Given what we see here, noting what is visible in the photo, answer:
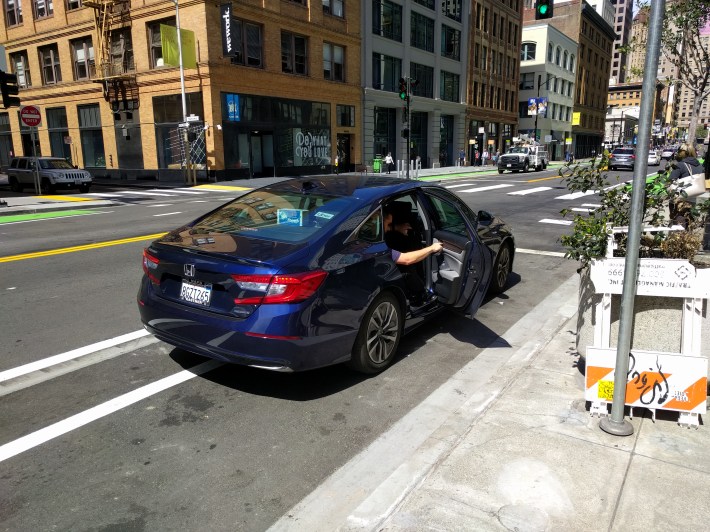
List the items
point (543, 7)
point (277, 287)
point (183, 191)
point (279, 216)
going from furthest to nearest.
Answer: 1. point (183, 191)
2. point (543, 7)
3. point (279, 216)
4. point (277, 287)

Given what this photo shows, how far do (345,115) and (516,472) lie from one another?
3704 cm

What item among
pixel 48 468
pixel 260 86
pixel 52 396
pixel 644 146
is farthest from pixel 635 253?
pixel 260 86

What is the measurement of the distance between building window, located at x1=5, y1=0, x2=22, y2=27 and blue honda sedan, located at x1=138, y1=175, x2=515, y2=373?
4358cm

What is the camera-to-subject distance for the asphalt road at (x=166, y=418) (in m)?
2.88

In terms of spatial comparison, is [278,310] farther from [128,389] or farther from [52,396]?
[52,396]


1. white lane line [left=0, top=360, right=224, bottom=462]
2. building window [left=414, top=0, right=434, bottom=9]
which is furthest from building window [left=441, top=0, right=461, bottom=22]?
white lane line [left=0, top=360, right=224, bottom=462]

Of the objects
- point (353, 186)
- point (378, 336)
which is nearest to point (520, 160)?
point (353, 186)

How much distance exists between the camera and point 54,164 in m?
24.1

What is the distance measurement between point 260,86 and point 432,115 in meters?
21.1

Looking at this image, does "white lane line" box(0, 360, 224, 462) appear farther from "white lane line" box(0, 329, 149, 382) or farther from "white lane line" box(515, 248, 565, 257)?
"white lane line" box(515, 248, 565, 257)

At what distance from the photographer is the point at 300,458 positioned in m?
3.33

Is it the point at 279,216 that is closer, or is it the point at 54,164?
the point at 279,216

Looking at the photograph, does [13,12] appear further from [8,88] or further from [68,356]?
[68,356]

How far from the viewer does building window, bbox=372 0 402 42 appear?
130ft
